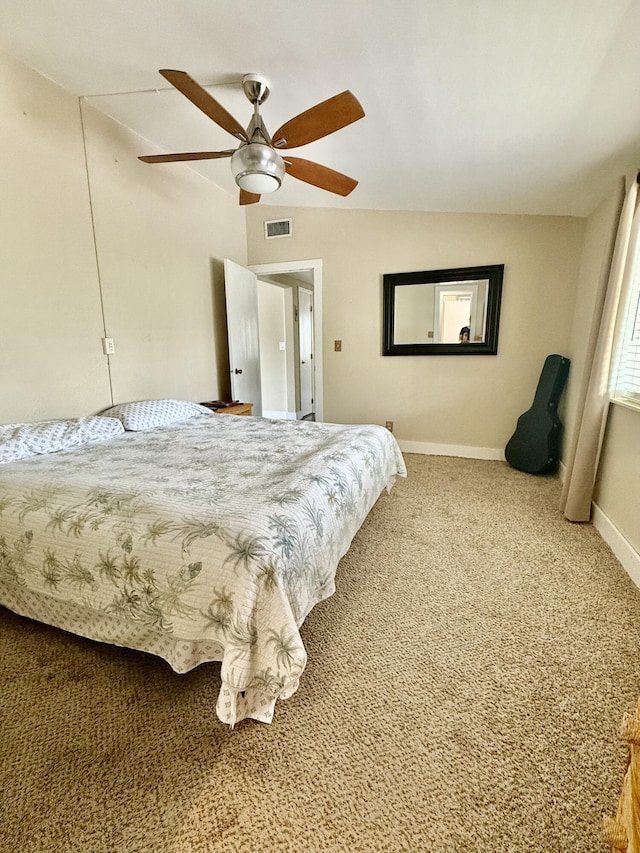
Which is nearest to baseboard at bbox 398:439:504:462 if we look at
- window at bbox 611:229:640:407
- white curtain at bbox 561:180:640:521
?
white curtain at bbox 561:180:640:521

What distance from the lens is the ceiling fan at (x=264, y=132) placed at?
165 cm

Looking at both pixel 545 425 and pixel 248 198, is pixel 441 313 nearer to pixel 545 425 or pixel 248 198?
pixel 545 425

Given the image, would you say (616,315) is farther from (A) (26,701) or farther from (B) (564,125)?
(A) (26,701)

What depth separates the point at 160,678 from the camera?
4.31 feet

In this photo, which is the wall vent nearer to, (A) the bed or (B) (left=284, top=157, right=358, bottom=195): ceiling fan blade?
(B) (left=284, top=157, right=358, bottom=195): ceiling fan blade

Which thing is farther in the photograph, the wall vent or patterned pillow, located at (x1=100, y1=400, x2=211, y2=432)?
the wall vent

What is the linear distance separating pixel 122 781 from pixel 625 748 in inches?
55.4

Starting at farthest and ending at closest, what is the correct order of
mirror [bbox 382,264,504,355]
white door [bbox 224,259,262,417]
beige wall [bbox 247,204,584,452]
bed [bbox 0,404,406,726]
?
white door [bbox 224,259,262,417], mirror [bbox 382,264,504,355], beige wall [bbox 247,204,584,452], bed [bbox 0,404,406,726]

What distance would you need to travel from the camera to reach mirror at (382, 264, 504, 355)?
344cm

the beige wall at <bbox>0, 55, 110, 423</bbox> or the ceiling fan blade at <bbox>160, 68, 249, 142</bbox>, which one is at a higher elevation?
the ceiling fan blade at <bbox>160, 68, 249, 142</bbox>

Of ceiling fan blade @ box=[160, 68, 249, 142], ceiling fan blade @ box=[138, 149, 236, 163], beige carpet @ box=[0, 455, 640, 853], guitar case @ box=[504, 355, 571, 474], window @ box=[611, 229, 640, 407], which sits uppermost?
ceiling fan blade @ box=[160, 68, 249, 142]

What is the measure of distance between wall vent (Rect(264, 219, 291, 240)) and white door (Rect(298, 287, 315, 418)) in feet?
5.16

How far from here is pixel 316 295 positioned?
3.98 m

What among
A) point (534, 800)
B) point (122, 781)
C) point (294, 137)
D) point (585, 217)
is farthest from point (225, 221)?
point (534, 800)
